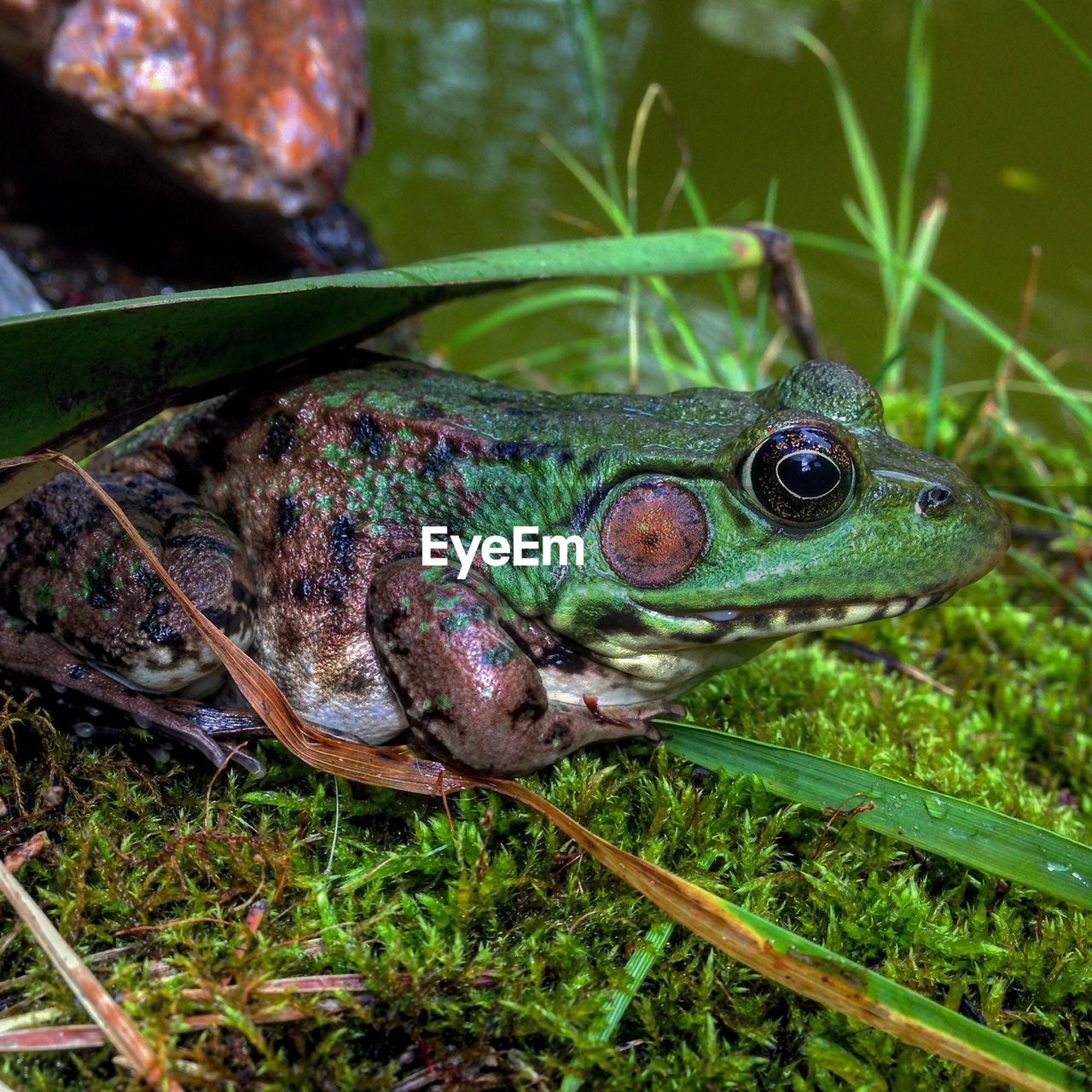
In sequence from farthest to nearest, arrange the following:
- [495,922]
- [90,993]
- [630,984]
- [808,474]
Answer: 1. [808,474]
2. [495,922]
3. [630,984]
4. [90,993]

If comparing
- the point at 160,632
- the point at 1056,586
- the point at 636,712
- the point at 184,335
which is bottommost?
the point at 1056,586

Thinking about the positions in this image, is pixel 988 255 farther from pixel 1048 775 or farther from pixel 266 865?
pixel 266 865

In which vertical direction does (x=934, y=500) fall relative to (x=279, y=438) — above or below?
below

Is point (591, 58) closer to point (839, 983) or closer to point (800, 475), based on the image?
point (800, 475)

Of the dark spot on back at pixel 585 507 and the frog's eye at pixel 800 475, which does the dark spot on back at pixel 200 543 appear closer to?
the dark spot on back at pixel 585 507

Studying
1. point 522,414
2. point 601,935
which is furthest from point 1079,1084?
point 522,414

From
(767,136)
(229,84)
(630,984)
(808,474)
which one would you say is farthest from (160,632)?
(767,136)
